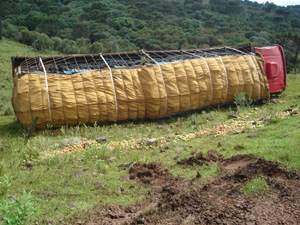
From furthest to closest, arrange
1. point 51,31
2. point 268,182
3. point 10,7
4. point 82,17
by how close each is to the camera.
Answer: point 82,17 → point 51,31 → point 10,7 → point 268,182

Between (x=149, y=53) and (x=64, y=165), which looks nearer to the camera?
(x=64, y=165)

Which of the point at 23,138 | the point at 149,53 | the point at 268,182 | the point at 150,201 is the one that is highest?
the point at 149,53

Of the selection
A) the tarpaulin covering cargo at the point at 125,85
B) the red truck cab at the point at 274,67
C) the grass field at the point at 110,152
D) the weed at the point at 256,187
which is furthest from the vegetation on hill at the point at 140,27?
the weed at the point at 256,187

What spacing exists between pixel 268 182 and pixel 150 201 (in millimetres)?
2014

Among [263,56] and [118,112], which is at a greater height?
[263,56]

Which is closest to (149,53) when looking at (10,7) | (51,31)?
(10,7)

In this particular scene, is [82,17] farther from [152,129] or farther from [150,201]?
[150,201]

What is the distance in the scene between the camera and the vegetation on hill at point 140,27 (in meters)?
38.1

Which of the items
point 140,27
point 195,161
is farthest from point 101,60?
point 140,27

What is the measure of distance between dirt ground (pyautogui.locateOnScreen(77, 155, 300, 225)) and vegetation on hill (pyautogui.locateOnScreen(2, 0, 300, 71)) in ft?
97.7

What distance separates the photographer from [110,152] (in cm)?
811

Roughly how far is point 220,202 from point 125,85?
24.2 ft

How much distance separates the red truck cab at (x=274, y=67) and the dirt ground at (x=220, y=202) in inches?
344

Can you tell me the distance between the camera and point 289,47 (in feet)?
121
